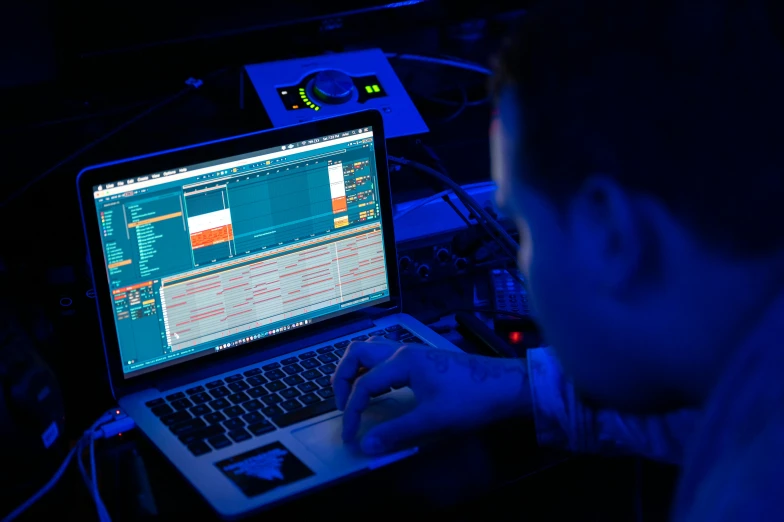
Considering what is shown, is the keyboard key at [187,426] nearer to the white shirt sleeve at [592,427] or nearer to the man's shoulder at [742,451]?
the white shirt sleeve at [592,427]

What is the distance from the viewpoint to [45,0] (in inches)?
49.9

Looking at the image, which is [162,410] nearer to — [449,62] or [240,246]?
[240,246]

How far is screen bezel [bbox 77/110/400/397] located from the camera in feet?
3.37

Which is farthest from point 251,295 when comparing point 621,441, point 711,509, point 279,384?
point 711,509

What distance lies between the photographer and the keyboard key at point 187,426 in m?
1.03

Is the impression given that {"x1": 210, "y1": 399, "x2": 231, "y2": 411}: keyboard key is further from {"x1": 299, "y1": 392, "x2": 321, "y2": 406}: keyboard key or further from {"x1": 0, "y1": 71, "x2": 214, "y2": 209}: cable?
{"x1": 0, "y1": 71, "x2": 214, "y2": 209}: cable

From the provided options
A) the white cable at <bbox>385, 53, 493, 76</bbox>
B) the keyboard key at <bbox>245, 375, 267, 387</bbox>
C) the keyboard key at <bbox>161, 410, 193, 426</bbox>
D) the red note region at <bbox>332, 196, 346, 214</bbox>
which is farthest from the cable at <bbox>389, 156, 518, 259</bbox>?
the keyboard key at <bbox>161, 410, 193, 426</bbox>

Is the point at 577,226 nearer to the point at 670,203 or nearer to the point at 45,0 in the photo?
the point at 670,203

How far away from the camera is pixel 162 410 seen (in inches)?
42.2

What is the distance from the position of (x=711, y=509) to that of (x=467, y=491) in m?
0.45

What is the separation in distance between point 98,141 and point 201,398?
0.49 meters

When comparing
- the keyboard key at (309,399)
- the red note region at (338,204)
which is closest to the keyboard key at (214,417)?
the keyboard key at (309,399)

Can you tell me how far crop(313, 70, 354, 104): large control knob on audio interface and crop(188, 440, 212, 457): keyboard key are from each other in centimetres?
60

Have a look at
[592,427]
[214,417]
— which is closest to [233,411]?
[214,417]
